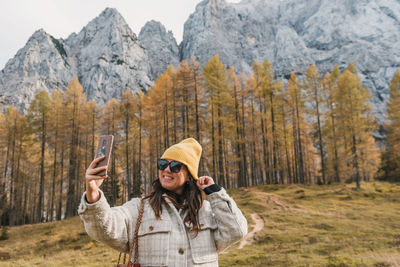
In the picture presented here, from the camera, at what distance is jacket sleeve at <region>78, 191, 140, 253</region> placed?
162 cm

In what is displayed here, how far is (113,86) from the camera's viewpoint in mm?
87125

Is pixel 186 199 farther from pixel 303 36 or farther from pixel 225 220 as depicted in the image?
pixel 303 36

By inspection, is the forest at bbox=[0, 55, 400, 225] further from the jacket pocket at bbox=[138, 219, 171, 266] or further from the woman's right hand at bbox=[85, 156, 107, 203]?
the woman's right hand at bbox=[85, 156, 107, 203]

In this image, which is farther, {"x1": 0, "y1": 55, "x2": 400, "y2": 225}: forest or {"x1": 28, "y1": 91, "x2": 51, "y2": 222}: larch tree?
{"x1": 28, "y1": 91, "x2": 51, "y2": 222}: larch tree

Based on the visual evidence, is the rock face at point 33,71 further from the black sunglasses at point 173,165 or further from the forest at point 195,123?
the black sunglasses at point 173,165

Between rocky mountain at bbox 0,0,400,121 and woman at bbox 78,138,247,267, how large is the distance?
8203 cm

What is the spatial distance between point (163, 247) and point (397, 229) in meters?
14.3

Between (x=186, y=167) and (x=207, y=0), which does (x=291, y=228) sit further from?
(x=207, y=0)

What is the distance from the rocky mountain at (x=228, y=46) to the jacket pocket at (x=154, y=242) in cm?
8219

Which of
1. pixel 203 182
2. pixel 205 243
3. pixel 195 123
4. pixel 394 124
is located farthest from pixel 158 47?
pixel 205 243

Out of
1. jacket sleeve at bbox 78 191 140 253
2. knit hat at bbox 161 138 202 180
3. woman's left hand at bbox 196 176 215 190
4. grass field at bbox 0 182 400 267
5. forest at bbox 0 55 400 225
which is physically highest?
forest at bbox 0 55 400 225

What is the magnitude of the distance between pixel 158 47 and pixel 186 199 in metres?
118

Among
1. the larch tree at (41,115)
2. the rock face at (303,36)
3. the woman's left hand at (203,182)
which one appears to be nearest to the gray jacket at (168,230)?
the woman's left hand at (203,182)

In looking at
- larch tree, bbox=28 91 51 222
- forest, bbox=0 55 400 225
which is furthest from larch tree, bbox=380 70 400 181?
larch tree, bbox=28 91 51 222
